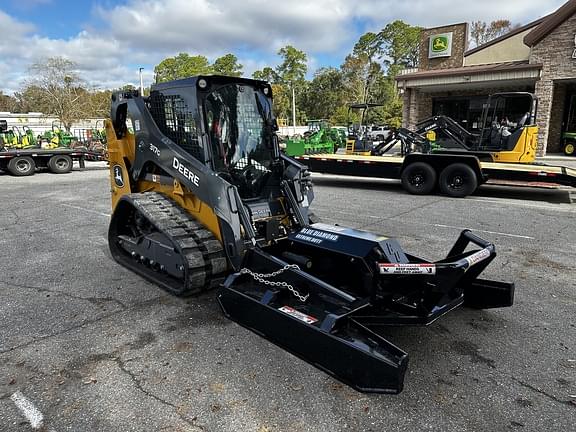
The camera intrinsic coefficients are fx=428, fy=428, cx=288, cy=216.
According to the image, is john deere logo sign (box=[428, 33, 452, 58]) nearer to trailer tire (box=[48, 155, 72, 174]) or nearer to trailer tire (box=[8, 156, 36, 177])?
trailer tire (box=[48, 155, 72, 174])

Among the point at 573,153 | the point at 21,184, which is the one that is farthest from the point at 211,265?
the point at 573,153

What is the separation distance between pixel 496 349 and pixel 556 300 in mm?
1492

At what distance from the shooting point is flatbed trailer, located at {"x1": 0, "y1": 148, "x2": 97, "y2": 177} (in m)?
15.8

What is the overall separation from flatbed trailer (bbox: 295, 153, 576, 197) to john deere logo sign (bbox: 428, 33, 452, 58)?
14.3 m

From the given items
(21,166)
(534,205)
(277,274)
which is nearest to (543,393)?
(277,274)

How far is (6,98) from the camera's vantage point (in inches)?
2773

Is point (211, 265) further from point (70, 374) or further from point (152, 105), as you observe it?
point (152, 105)

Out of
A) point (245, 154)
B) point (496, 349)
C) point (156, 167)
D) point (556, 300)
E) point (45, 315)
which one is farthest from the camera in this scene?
point (156, 167)

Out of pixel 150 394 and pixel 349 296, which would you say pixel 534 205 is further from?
pixel 150 394

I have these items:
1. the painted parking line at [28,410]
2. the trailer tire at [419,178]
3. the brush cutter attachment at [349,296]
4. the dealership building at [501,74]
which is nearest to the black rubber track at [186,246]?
the brush cutter attachment at [349,296]

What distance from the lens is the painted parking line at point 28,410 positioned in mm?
2623

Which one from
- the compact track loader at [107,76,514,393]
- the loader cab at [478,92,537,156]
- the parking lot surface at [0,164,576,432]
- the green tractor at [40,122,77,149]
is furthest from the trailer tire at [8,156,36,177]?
the loader cab at [478,92,537,156]

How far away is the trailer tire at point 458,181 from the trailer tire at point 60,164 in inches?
557

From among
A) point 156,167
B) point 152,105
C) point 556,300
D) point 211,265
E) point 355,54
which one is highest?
point 355,54
